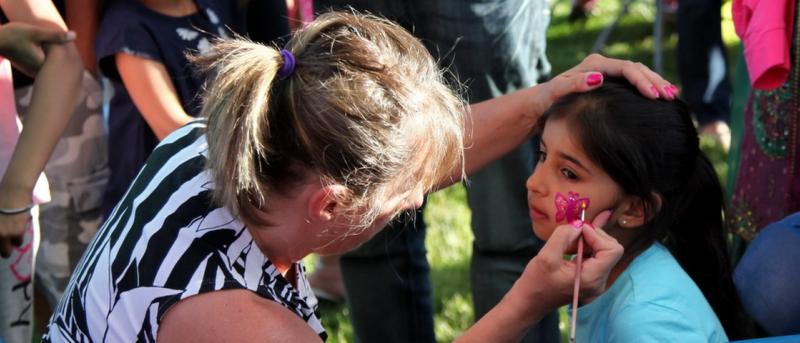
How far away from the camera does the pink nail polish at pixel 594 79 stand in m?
1.89

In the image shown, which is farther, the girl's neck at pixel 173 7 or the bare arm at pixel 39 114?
the girl's neck at pixel 173 7

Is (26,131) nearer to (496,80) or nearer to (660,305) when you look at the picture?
(496,80)

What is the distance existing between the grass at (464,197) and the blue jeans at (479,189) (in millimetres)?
442

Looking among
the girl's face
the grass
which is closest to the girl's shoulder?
the girl's face

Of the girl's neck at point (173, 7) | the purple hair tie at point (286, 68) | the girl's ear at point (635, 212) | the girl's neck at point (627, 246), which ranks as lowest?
the girl's neck at point (627, 246)

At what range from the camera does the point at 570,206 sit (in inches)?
74.0

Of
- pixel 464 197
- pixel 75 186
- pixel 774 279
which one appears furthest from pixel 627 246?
pixel 464 197

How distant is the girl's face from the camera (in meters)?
1.90

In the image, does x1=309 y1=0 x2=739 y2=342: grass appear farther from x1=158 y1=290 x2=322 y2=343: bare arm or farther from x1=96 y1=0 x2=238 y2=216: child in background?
x1=158 y1=290 x2=322 y2=343: bare arm

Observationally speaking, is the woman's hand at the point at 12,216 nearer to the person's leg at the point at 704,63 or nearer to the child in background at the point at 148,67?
the child in background at the point at 148,67

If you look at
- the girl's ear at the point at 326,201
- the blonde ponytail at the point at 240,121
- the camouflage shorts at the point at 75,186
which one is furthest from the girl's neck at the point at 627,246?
the camouflage shorts at the point at 75,186

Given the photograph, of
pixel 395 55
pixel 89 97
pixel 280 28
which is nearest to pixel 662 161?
pixel 395 55

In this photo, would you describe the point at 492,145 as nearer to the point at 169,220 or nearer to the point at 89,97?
the point at 169,220

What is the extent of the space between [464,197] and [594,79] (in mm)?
2168
